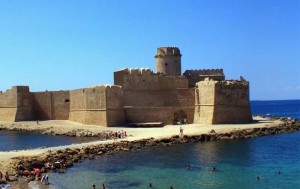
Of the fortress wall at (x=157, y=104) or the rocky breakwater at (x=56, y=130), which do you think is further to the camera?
the fortress wall at (x=157, y=104)

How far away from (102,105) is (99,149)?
10481mm

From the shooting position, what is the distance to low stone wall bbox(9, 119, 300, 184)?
818 inches

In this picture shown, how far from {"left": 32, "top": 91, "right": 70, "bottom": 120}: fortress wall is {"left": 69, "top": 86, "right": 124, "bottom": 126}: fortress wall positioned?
3935 mm

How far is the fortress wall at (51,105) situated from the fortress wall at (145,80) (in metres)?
6.50

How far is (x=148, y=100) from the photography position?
38.1m

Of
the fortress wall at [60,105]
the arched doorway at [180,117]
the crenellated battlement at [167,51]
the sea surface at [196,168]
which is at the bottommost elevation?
the sea surface at [196,168]

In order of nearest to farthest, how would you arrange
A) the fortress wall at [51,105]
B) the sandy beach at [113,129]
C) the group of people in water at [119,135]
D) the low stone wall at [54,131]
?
the sandy beach at [113,129] → the group of people in water at [119,135] → the low stone wall at [54,131] → the fortress wall at [51,105]

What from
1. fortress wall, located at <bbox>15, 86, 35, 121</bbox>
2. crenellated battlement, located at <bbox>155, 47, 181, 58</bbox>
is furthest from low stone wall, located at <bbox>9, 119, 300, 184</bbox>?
fortress wall, located at <bbox>15, 86, 35, 121</bbox>

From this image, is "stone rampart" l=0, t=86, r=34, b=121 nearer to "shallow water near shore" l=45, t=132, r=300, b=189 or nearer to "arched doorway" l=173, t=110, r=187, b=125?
"arched doorway" l=173, t=110, r=187, b=125

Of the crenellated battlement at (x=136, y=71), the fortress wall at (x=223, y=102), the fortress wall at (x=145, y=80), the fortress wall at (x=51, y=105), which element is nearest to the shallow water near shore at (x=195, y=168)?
the fortress wall at (x=223, y=102)

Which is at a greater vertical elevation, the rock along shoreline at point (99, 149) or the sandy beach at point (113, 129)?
the sandy beach at point (113, 129)

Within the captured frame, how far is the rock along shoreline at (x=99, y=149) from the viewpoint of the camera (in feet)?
66.6

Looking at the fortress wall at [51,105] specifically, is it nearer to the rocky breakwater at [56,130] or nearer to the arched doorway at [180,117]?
the rocky breakwater at [56,130]

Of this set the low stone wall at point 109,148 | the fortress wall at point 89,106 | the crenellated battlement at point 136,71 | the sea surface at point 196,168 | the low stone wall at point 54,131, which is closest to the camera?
the sea surface at point 196,168
